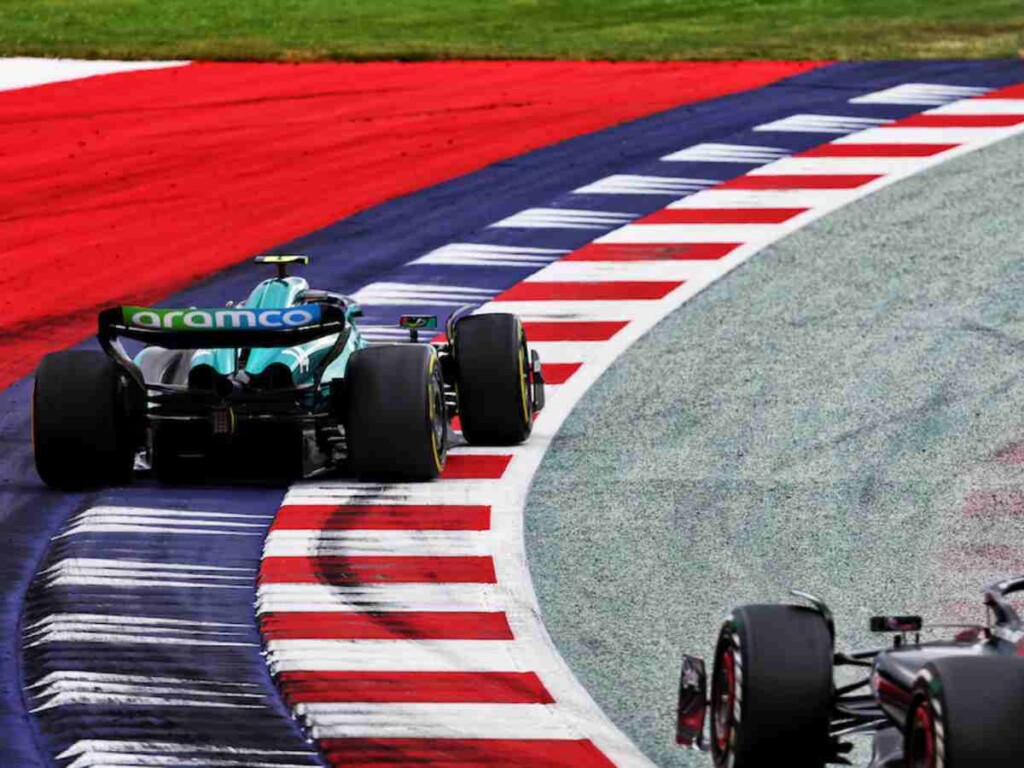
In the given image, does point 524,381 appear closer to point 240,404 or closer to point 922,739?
point 240,404

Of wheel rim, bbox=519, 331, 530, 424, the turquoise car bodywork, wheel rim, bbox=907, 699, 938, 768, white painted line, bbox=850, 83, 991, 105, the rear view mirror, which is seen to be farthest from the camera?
white painted line, bbox=850, 83, 991, 105

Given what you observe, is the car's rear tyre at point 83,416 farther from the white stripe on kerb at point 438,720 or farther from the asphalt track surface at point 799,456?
the white stripe on kerb at point 438,720

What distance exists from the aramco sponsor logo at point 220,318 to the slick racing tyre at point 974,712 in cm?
659

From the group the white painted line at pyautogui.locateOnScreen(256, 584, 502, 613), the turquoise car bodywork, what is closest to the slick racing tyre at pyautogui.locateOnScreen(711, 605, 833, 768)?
the white painted line at pyautogui.locateOnScreen(256, 584, 502, 613)

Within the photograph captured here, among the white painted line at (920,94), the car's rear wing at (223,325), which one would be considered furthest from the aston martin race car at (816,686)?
the white painted line at (920,94)

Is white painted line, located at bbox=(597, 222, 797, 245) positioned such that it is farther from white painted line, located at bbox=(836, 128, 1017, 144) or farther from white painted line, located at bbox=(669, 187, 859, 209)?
white painted line, located at bbox=(836, 128, 1017, 144)

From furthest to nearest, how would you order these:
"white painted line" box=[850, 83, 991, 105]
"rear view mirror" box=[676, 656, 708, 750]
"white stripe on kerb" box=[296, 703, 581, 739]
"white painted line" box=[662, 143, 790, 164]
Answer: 1. "white painted line" box=[850, 83, 991, 105]
2. "white painted line" box=[662, 143, 790, 164]
3. "white stripe on kerb" box=[296, 703, 581, 739]
4. "rear view mirror" box=[676, 656, 708, 750]

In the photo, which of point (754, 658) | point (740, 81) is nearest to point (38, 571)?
point (754, 658)

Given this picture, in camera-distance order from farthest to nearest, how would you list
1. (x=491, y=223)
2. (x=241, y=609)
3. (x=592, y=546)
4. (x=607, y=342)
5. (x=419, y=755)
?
(x=491, y=223)
(x=607, y=342)
(x=592, y=546)
(x=241, y=609)
(x=419, y=755)

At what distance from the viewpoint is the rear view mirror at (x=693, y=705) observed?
9.34m

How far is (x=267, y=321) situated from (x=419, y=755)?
4273mm

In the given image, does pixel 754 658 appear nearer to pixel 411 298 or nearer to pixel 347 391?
pixel 347 391

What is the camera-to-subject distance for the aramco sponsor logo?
1392cm

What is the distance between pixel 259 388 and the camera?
47.2ft
